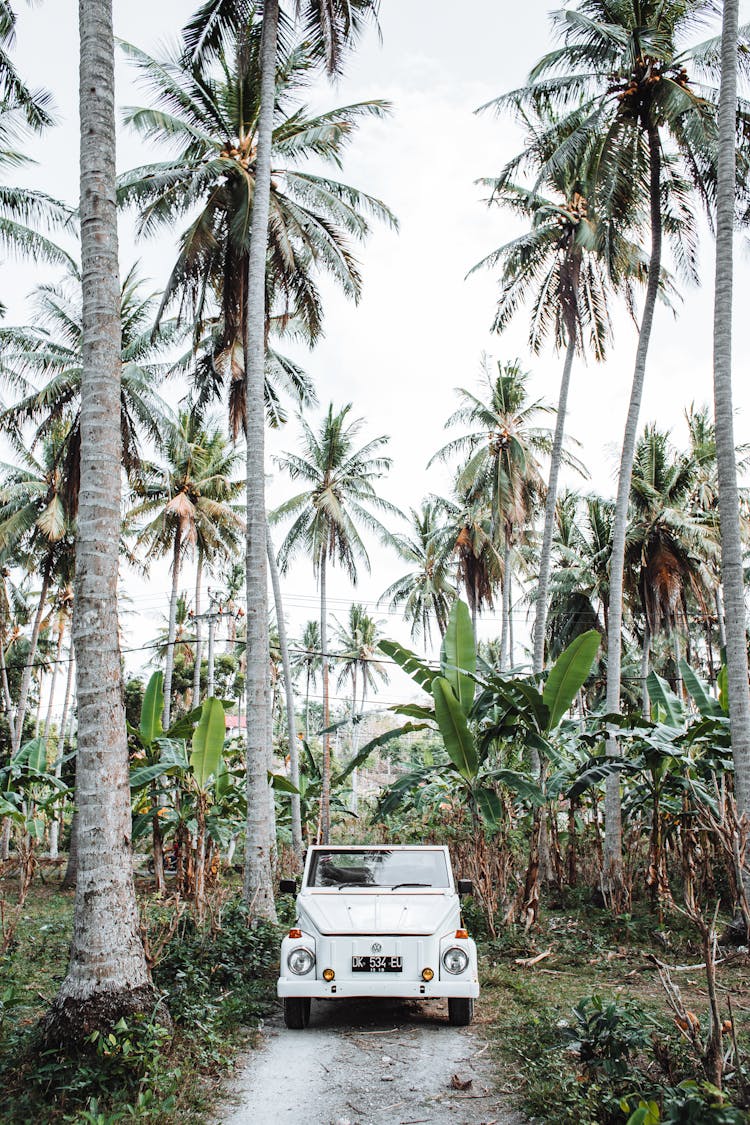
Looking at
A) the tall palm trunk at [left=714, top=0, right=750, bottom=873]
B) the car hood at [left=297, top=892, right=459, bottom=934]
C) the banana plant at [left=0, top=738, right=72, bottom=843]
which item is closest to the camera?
the car hood at [left=297, top=892, right=459, bottom=934]

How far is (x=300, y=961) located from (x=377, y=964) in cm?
60

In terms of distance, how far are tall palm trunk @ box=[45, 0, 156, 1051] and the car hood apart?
1.72 m

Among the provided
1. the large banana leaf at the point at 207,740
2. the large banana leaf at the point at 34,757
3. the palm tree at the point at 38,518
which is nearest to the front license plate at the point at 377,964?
the large banana leaf at the point at 207,740

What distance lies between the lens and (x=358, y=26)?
12.5m

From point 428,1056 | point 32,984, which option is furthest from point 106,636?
point 32,984

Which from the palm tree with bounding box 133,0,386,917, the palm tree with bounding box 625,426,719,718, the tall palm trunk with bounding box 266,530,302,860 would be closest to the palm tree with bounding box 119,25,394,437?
the palm tree with bounding box 133,0,386,917

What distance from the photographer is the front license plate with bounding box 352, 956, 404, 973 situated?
620cm

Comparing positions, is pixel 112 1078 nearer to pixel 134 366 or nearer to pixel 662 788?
pixel 662 788

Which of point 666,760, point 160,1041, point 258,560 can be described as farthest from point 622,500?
point 160,1041

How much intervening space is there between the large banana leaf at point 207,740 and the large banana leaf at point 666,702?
5.82 meters

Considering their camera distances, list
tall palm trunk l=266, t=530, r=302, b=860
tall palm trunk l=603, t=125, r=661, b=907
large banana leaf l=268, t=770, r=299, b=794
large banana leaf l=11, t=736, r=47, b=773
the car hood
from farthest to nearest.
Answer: tall palm trunk l=266, t=530, r=302, b=860 < large banana leaf l=11, t=736, r=47, b=773 < tall palm trunk l=603, t=125, r=661, b=907 < large banana leaf l=268, t=770, r=299, b=794 < the car hood

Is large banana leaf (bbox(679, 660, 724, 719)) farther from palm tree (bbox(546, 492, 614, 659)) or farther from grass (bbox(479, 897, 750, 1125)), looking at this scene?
palm tree (bbox(546, 492, 614, 659))

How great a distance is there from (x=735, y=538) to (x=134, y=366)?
1610 centimetres

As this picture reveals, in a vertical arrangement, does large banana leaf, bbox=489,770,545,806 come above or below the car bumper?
above
